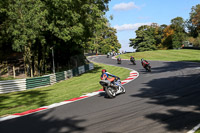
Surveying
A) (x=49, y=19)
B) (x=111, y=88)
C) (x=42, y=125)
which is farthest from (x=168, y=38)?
(x=42, y=125)

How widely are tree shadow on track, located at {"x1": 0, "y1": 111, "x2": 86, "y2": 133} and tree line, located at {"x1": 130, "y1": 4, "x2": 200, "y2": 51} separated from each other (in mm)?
75806

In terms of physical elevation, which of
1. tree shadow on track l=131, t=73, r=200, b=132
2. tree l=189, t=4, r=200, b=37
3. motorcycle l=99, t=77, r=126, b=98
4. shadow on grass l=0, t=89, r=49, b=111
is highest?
tree l=189, t=4, r=200, b=37

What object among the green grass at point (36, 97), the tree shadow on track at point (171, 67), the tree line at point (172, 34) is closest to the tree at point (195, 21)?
the tree line at point (172, 34)

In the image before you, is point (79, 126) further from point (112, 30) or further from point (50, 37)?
point (112, 30)

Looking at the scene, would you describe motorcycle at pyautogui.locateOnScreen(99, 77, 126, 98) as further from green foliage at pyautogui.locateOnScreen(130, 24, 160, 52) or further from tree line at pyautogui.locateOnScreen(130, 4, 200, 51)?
green foliage at pyautogui.locateOnScreen(130, 24, 160, 52)

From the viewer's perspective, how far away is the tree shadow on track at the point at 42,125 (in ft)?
21.9

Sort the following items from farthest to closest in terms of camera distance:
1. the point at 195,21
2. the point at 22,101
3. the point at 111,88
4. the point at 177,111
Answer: the point at 195,21
the point at 22,101
the point at 111,88
the point at 177,111

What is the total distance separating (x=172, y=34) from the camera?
8994 centimetres

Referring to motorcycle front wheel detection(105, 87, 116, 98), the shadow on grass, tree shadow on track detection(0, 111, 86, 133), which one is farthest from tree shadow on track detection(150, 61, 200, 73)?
tree shadow on track detection(0, 111, 86, 133)

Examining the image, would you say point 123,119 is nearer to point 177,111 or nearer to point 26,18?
point 177,111

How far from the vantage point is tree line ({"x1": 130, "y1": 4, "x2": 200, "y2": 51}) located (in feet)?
275

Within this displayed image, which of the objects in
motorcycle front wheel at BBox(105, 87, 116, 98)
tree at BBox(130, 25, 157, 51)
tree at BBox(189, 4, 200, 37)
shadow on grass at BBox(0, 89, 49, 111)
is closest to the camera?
motorcycle front wheel at BBox(105, 87, 116, 98)

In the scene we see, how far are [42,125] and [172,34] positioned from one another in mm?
90579

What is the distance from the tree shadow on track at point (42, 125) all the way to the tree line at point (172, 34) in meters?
75.8
